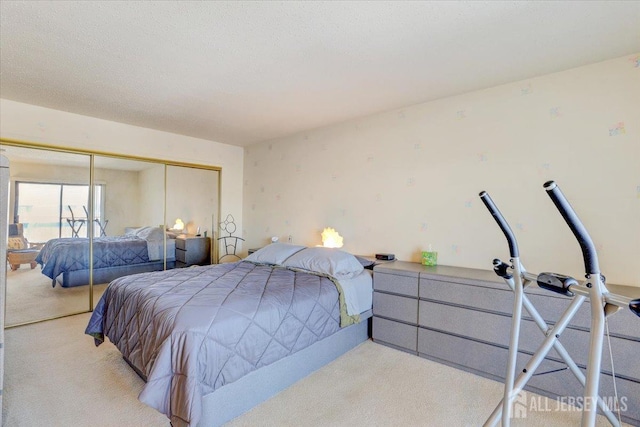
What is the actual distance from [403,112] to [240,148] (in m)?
2.98

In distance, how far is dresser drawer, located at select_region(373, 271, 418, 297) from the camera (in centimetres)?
266

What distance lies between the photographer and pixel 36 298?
3.43 m

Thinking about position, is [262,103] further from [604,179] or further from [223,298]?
[604,179]

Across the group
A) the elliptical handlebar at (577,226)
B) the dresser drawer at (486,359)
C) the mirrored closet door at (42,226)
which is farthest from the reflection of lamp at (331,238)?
the mirrored closet door at (42,226)

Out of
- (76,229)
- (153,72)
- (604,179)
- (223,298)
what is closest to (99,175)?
(76,229)

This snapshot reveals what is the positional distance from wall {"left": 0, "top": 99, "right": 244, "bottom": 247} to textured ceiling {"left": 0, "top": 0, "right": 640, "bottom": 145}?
180 mm

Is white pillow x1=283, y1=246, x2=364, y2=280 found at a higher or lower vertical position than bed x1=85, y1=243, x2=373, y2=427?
higher

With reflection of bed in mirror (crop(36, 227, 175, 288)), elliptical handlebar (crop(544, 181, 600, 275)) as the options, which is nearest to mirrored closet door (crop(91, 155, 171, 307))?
reflection of bed in mirror (crop(36, 227, 175, 288))

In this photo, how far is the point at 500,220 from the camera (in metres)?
1.57

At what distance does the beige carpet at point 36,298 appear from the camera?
3268 mm

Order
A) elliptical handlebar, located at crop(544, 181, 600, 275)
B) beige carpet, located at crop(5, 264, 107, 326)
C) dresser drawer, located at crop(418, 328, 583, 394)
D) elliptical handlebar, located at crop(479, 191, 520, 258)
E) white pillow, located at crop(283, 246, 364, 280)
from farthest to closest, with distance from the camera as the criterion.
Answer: beige carpet, located at crop(5, 264, 107, 326) → white pillow, located at crop(283, 246, 364, 280) → dresser drawer, located at crop(418, 328, 583, 394) → elliptical handlebar, located at crop(479, 191, 520, 258) → elliptical handlebar, located at crop(544, 181, 600, 275)

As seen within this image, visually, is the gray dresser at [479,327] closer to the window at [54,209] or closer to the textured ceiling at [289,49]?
the textured ceiling at [289,49]

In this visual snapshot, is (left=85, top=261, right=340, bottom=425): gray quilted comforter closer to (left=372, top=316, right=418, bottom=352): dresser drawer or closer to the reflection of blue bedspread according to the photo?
(left=372, top=316, right=418, bottom=352): dresser drawer

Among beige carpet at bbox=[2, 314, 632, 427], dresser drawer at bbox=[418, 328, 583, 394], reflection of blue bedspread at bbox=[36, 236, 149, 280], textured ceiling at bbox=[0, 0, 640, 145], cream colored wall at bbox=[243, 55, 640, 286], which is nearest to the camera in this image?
textured ceiling at bbox=[0, 0, 640, 145]
